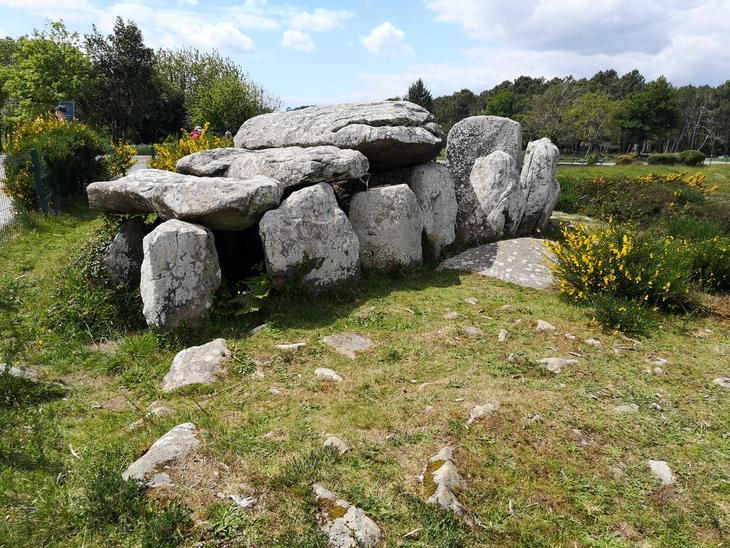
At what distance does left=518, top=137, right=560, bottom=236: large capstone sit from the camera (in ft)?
37.2

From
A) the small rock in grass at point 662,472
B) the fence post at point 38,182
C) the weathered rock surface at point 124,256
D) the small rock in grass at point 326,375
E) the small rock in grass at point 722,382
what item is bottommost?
the small rock in grass at point 722,382

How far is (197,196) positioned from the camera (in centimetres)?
712

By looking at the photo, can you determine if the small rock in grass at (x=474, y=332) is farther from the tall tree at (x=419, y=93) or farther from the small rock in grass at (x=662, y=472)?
the tall tree at (x=419, y=93)

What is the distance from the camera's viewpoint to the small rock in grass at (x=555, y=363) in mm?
5535

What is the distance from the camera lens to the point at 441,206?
1005cm

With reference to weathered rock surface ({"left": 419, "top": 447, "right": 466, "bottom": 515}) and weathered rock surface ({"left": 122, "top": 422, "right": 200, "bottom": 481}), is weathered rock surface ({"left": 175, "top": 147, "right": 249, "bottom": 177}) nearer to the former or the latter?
weathered rock surface ({"left": 122, "top": 422, "right": 200, "bottom": 481})

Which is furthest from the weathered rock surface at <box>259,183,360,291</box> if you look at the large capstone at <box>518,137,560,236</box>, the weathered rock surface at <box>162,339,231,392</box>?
the large capstone at <box>518,137,560,236</box>

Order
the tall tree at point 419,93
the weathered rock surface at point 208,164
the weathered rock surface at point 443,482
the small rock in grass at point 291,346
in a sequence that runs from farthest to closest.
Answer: the tall tree at point 419,93
the weathered rock surface at point 208,164
the small rock in grass at point 291,346
the weathered rock surface at point 443,482

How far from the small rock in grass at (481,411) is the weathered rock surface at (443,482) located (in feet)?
1.93

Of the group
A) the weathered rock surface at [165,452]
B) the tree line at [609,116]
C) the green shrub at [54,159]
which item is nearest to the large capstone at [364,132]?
the green shrub at [54,159]

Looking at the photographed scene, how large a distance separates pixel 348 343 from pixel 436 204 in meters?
4.57

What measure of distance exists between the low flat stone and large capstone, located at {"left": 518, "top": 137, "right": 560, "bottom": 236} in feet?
19.9

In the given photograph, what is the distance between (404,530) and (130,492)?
1.92 metres

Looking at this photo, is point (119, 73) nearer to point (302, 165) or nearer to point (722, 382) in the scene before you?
point (302, 165)
